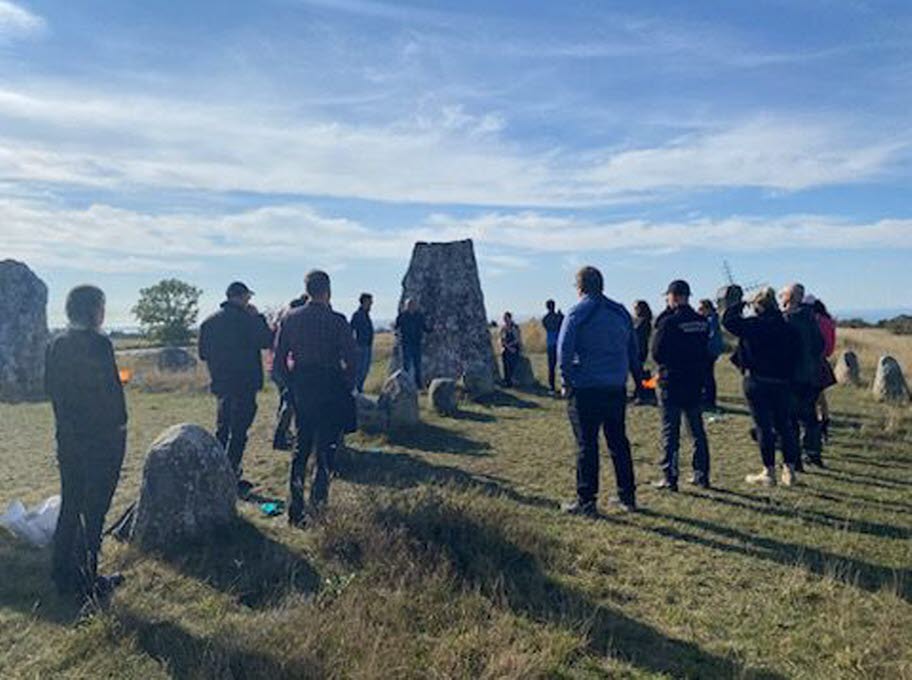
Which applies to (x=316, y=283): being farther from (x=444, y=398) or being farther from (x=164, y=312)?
(x=164, y=312)

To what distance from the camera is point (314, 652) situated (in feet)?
13.8

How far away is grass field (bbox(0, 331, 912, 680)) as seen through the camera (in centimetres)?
436

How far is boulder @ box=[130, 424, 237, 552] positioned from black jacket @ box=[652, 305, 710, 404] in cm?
437

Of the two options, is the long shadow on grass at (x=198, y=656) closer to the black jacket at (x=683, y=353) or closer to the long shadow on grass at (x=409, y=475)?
the long shadow on grass at (x=409, y=475)

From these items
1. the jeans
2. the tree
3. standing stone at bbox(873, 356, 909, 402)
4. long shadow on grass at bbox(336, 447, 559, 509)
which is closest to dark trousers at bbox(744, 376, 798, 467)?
long shadow on grass at bbox(336, 447, 559, 509)

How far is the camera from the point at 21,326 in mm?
20062

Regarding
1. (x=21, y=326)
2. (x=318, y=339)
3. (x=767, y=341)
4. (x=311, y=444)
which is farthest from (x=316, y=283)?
(x=21, y=326)

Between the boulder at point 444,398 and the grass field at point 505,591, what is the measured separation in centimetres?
451

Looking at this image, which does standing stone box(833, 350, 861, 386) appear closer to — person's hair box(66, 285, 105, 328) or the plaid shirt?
the plaid shirt

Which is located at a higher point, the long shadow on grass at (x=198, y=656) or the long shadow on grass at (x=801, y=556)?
the long shadow on grass at (x=801, y=556)

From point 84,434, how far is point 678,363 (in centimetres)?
541

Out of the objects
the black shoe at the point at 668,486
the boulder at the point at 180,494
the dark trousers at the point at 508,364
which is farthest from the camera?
the dark trousers at the point at 508,364

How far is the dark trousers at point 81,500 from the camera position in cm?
545

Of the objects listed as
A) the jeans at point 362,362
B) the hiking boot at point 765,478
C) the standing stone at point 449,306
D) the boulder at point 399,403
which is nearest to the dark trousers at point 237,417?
the boulder at point 399,403
